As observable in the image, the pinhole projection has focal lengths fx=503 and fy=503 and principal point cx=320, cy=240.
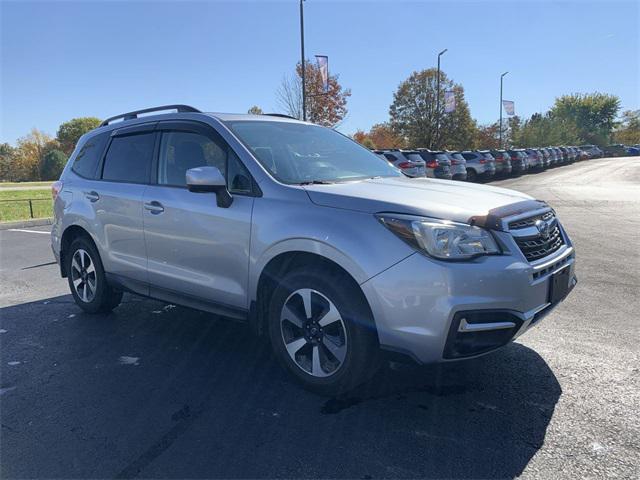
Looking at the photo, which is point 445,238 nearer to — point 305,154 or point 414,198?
point 414,198

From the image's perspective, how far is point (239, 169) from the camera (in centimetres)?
364

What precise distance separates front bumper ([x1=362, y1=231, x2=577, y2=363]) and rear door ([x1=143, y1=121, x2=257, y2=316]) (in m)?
1.13

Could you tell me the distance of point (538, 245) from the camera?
312cm

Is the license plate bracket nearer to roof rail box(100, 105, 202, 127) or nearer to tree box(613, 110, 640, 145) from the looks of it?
roof rail box(100, 105, 202, 127)

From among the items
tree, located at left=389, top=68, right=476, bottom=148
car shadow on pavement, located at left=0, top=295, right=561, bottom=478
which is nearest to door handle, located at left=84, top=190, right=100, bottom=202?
car shadow on pavement, located at left=0, top=295, right=561, bottom=478

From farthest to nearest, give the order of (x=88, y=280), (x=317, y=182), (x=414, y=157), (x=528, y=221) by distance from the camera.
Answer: (x=414, y=157), (x=88, y=280), (x=317, y=182), (x=528, y=221)

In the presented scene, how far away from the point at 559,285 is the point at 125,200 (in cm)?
353

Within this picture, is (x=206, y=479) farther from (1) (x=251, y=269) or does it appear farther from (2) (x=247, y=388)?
(1) (x=251, y=269)

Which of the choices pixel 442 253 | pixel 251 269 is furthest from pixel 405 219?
pixel 251 269

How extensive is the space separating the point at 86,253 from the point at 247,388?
2636 millimetres

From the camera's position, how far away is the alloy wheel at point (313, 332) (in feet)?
10.3

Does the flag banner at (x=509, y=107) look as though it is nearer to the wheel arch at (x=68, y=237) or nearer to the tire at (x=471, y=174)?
the tire at (x=471, y=174)

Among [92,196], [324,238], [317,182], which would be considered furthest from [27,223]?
[324,238]

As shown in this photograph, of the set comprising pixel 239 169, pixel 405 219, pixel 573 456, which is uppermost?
pixel 239 169
